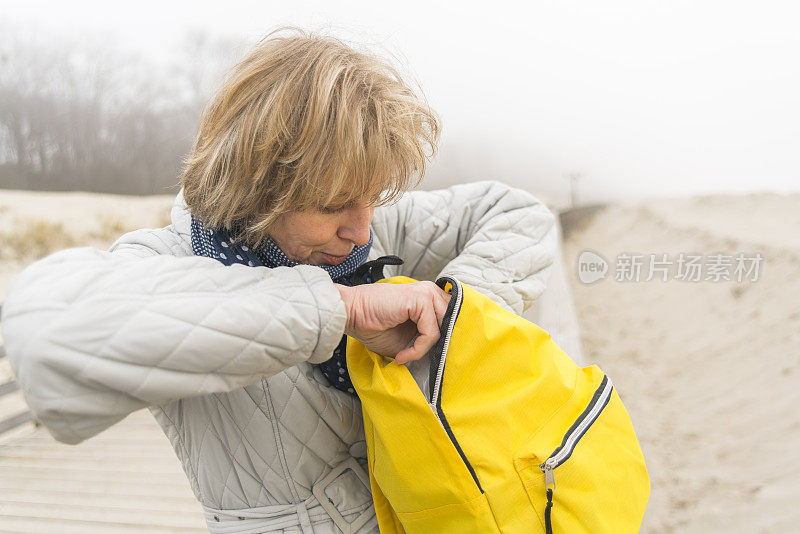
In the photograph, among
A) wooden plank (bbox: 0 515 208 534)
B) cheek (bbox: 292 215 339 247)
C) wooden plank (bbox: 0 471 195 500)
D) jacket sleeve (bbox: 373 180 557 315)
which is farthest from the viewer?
wooden plank (bbox: 0 471 195 500)

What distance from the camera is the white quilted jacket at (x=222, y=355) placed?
752 mm

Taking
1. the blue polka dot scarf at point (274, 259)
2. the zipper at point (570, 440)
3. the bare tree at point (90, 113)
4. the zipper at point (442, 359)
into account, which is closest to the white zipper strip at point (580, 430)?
the zipper at point (570, 440)

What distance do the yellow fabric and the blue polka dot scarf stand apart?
118 millimetres

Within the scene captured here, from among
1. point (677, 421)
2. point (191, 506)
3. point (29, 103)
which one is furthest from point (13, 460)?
point (29, 103)

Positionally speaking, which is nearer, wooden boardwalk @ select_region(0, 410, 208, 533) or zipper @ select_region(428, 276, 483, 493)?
zipper @ select_region(428, 276, 483, 493)

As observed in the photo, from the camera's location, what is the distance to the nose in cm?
110

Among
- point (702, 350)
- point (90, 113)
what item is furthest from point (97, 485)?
point (90, 113)

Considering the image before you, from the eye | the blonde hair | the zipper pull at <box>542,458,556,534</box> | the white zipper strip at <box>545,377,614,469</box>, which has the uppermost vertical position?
the blonde hair

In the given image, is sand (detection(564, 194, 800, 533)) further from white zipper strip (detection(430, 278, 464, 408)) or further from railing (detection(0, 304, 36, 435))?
railing (detection(0, 304, 36, 435))

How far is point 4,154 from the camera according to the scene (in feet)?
39.8

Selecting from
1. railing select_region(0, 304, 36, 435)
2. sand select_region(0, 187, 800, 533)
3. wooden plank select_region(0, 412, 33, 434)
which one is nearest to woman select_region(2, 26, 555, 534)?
sand select_region(0, 187, 800, 533)

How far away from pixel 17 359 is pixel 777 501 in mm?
4267

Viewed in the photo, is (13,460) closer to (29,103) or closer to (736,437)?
(736,437)

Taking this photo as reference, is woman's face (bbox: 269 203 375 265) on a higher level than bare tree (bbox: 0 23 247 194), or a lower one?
higher
